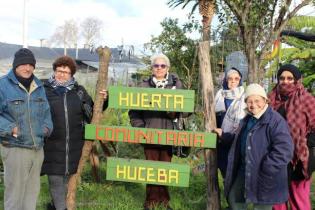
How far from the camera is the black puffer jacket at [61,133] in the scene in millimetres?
4578

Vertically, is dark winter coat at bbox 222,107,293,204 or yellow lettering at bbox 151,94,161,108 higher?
yellow lettering at bbox 151,94,161,108

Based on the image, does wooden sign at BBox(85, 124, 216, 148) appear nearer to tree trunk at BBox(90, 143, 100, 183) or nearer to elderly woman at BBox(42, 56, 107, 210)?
elderly woman at BBox(42, 56, 107, 210)

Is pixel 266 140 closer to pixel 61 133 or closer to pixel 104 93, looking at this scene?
pixel 104 93

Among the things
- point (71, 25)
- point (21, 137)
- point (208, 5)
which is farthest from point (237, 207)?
point (71, 25)

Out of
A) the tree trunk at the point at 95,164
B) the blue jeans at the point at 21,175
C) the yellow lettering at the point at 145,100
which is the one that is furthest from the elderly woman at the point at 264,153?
the tree trunk at the point at 95,164

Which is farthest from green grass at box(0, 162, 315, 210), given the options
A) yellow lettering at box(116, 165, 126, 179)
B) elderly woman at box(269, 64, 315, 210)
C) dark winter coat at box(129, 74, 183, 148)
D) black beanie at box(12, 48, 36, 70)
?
black beanie at box(12, 48, 36, 70)

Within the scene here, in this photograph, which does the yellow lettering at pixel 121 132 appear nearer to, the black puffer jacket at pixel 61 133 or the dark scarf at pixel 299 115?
the black puffer jacket at pixel 61 133

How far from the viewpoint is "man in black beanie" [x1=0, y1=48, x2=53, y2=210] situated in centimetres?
422

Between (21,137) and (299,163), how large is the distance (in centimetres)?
255

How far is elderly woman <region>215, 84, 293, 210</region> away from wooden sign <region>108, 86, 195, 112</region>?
82 cm

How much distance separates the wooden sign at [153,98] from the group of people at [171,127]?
0.52 feet

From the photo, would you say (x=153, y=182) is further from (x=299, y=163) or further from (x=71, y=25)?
(x=71, y=25)

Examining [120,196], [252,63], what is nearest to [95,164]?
[120,196]

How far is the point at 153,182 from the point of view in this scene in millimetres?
4809
